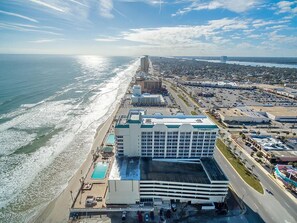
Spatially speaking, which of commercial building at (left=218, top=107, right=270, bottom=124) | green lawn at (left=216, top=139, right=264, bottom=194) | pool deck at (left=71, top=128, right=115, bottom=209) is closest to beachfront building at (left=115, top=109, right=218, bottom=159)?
pool deck at (left=71, top=128, right=115, bottom=209)

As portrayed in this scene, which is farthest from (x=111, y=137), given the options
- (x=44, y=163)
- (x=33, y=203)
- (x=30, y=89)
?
(x=30, y=89)

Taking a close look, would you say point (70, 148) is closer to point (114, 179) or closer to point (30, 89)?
point (114, 179)

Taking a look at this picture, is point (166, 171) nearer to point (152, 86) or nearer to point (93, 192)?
point (93, 192)

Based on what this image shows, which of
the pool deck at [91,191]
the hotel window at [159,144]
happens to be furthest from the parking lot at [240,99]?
the pool deck at [91,191]

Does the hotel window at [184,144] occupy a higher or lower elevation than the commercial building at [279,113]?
higher

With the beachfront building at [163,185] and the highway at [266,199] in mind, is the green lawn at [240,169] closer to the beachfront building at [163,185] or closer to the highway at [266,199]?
the highway at [266,199]
